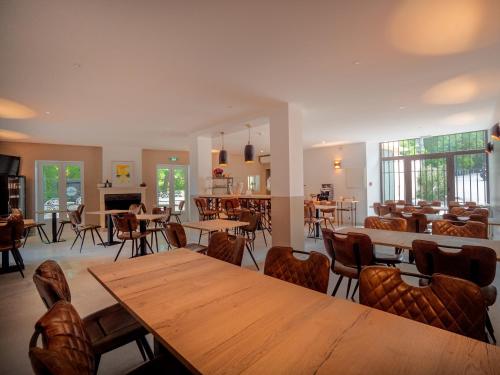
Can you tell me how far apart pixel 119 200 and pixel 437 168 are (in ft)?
32.7

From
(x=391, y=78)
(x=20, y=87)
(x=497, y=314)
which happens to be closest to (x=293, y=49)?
(x=391, y=78)

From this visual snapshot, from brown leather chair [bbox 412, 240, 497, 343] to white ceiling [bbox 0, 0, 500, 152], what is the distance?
6.33 feet

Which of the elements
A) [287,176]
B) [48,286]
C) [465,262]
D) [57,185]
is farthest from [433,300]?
[57,185]

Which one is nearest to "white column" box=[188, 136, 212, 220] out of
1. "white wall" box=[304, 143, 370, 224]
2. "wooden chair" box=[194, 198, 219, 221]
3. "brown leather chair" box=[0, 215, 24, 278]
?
"wooden chair" box=[194, 198, 219, 221]

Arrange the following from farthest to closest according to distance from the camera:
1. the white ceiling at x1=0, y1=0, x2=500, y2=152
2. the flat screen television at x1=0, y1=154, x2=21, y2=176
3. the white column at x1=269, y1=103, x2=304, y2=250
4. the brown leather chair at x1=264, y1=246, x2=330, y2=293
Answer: the flat screen television at x1=0, y1=154, x2=21, y2=176, the white column at x1=269, y1=103, x2=304, y2=250, the white ceiling at x1=0, y1=0, x2=500, y2=152, the brown leather chair at x1=264, y1=246, x2=330, y2=293

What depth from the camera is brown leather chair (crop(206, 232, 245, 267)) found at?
7.38 ft

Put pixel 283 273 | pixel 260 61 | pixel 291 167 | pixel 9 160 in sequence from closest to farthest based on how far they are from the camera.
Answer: pixel 283 273 < pixel 260 61 < pixel 291 167 < pixel 9 160

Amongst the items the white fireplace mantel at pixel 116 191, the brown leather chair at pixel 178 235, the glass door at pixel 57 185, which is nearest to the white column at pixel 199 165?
the white fireplace mantel at pixel 116 191

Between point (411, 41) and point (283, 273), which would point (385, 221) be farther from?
point (283, 273)

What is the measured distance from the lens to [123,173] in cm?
893

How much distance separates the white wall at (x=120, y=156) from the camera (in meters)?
8.61

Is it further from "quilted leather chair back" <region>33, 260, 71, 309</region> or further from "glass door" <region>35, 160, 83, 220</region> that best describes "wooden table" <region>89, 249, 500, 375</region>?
"glass door" <region>35, 160, 83, 220</region>

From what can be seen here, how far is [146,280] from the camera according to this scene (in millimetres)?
1552

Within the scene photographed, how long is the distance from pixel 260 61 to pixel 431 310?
2.87 meters
